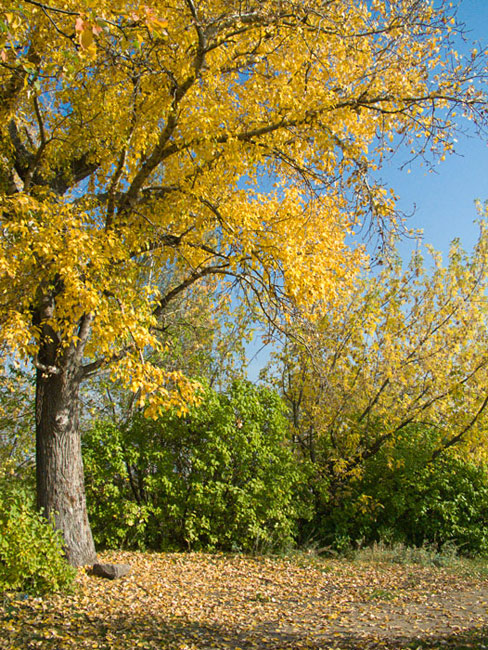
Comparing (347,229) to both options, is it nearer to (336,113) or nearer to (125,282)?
(336,113)

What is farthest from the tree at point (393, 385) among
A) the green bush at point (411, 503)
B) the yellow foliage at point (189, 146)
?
the yellow foliage at point (189, 146)

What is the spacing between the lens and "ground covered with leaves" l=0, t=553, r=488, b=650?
455 cm

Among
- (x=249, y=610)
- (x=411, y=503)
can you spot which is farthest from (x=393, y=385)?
(x=249, y=610)

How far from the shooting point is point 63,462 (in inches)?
275

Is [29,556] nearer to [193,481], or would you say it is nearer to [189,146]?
[193,481]

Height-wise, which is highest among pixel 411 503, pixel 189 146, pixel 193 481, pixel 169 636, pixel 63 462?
pixel 189 146

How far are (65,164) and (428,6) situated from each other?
5.21m

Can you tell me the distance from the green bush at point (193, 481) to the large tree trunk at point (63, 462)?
1118 millimetres

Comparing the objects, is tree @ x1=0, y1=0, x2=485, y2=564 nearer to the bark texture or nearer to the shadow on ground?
the bark texture

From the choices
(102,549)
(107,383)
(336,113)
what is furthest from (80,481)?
(336,113)

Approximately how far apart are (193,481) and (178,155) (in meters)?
4.91

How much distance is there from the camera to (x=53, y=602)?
542 cm

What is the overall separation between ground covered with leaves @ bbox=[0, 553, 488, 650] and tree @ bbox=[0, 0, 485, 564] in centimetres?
139

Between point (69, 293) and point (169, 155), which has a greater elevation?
point (169, 155)
